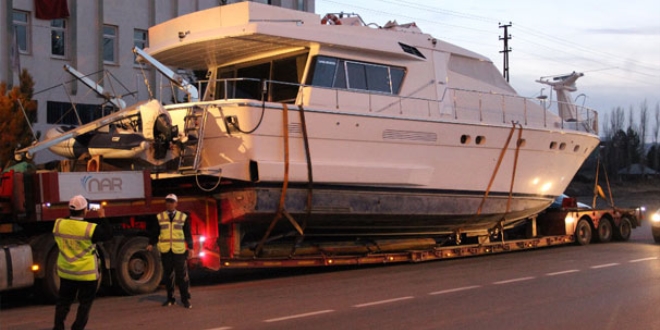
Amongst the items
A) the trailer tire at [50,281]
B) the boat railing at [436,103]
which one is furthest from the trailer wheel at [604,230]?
the trailer tire at [50,281]

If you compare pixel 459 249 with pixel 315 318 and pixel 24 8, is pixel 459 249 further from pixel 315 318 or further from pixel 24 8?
pixel 24 8

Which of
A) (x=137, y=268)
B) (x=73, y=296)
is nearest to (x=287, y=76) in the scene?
(x=137, y=268)

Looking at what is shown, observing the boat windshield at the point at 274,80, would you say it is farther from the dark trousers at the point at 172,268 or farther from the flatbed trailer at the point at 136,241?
the dark trousers at the point at 172,268

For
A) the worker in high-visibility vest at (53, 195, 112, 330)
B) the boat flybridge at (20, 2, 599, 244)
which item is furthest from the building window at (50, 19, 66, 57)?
the worker in high-visibility vest at (53, 195, 112, 330)

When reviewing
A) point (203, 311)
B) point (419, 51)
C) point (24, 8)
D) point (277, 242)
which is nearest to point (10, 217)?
point (203, 311)

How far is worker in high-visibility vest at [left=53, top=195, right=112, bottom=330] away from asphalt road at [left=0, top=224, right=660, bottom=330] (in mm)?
1099

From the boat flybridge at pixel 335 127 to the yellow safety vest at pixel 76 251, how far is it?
4914 millimetres

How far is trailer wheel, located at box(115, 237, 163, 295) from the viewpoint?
41.0 ft

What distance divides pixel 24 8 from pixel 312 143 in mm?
18489

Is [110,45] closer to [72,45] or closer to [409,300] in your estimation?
[72,45]

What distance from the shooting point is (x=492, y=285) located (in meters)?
13.0

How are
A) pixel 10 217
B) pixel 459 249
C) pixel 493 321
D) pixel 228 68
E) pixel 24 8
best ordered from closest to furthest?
pixel 493 321 < pixel 10 217 < pixel 228 68 < pixel 459 249 < pixel 24 8

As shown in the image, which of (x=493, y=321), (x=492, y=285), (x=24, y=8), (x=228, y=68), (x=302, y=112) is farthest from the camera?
(x=24, y=8)

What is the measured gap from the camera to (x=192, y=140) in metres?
13.9
